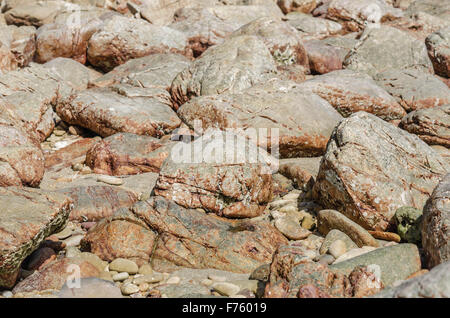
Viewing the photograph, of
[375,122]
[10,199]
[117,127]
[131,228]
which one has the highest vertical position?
[375,122]

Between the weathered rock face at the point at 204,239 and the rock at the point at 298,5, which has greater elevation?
the weathered rock face at the point at 204,239

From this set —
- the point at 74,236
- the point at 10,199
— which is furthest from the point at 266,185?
the point at 10,199

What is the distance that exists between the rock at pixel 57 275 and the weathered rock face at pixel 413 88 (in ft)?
30.4

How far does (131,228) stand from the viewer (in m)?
6.27

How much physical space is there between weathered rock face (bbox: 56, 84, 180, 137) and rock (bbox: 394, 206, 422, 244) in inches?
229

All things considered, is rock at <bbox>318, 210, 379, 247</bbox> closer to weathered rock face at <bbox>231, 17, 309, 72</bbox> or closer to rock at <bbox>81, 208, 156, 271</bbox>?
rock at <bbox>81, 208, 156, 271</bbox>

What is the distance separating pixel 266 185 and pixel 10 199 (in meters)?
3.94

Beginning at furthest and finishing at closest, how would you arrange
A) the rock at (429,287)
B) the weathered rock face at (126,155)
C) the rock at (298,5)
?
the rock at (298,5), the weathered rock face at (126,155), the rock at (429,287)

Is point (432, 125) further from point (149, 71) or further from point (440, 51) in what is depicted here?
point (149, 71)

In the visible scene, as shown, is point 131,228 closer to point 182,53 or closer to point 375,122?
point 375,122

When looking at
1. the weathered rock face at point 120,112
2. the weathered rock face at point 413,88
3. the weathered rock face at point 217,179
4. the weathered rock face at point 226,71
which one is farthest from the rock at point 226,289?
the weathered rock face at point 413,88

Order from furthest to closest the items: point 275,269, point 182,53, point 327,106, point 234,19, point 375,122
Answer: point 234,19 < point 182,53 < point 327,106 < point 375,122 < point 275,269

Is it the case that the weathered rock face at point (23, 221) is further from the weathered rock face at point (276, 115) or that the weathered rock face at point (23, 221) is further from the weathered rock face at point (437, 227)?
the weathered rock face at point (437, 227)

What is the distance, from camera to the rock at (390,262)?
517cm
